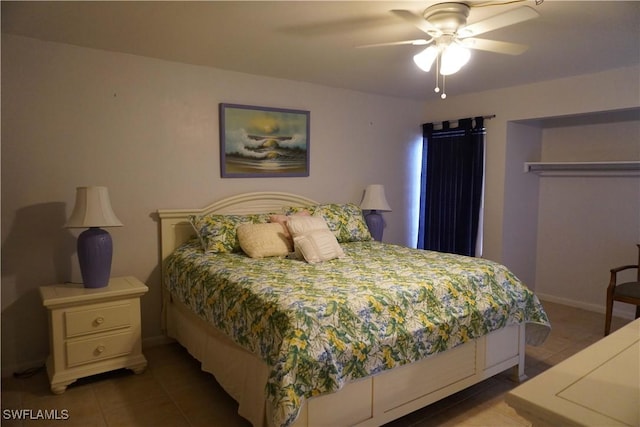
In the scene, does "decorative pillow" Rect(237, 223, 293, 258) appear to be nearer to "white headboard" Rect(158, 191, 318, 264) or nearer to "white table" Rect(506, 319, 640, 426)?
"white headboard" Rect(158, 191, 318, 264)

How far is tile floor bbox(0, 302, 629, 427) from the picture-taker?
7.45 ft

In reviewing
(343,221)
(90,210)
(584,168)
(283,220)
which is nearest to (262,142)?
(283,220)

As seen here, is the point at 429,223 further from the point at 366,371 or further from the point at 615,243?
the point at 366,371

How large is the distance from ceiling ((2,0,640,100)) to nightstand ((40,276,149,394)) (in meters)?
1.65

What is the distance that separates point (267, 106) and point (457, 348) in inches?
101

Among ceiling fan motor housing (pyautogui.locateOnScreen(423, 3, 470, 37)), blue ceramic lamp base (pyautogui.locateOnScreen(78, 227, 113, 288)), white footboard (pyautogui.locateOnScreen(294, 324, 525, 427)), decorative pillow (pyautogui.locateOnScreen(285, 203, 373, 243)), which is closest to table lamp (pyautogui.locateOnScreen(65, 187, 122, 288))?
blue ceramic lamp base (pyautogui.locateOnScreen(78, 227, 113, 288))

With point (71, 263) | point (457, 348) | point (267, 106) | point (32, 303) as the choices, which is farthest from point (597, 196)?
point (32, 303)

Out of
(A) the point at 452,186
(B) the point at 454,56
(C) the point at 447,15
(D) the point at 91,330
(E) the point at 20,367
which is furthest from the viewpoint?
(A) the point at 452,186

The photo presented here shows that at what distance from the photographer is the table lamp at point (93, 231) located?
264 centimetres

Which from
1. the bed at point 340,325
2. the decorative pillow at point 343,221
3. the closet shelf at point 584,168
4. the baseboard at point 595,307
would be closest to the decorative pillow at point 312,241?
the bed at point 340,325

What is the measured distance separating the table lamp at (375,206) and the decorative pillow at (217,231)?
1373 mm

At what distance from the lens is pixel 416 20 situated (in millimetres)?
2113

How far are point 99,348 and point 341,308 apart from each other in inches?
67.5
